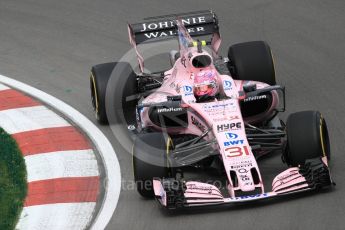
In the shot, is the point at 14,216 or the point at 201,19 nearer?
the point at 14,216

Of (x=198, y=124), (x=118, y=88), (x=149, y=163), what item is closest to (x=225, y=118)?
(x=198, y=124)

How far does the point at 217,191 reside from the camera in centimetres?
1041

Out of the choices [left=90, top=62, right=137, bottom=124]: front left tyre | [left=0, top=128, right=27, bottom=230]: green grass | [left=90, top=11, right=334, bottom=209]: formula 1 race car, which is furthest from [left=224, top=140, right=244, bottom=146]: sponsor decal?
[left=90, top=62, right=137, bottom=124]: front left tyre

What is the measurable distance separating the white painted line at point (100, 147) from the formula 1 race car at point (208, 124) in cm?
33

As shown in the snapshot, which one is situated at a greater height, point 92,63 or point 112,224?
point 92,63

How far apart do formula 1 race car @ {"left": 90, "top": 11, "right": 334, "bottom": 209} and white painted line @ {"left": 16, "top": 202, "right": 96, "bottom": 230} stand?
70cm

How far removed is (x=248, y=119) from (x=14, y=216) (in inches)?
128

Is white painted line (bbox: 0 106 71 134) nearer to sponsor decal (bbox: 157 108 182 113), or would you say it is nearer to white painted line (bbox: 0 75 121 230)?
white painted line (bbox: 0 75 121 230)

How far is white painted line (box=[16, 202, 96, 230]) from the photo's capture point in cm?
1050

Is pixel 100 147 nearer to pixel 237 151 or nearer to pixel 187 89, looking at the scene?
pixel 187 89

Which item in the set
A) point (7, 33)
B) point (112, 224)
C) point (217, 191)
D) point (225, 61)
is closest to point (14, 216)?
point (112, 224)

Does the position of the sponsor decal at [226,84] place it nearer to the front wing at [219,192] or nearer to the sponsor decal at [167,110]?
the sponsor decal at [167,110]

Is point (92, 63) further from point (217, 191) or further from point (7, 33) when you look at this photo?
point (217, 191)

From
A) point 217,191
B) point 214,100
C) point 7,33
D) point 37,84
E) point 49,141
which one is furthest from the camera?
point 7,33
